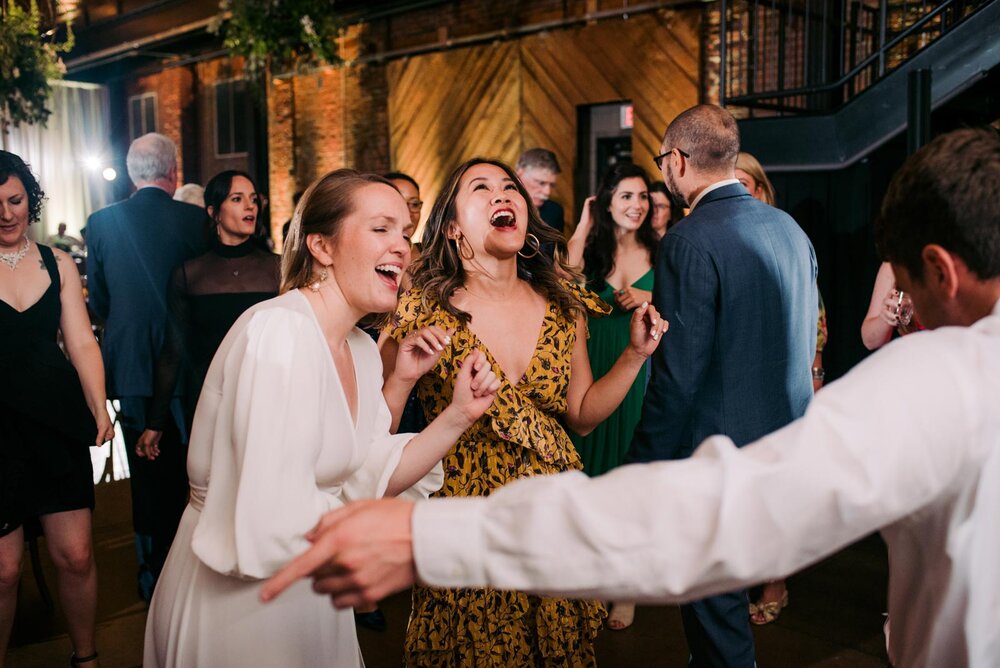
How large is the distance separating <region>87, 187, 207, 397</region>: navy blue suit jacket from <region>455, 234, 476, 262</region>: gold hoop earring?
66.8 inches

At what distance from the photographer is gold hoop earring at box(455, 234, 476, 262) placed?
98.7 inches

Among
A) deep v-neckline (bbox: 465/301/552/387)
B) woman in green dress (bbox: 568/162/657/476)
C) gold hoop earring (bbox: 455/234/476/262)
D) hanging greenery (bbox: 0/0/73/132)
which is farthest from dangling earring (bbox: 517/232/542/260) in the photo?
hanging greenery (bbox: 0/0/73/132)

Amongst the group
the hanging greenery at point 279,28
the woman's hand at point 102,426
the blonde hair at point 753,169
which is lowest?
the woman's hand at point 102,426

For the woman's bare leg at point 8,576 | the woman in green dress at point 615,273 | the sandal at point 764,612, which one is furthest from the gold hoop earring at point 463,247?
the sandal at point 764,612

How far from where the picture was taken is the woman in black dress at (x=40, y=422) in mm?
2557

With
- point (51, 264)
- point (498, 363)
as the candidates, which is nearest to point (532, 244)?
point (498, 363)

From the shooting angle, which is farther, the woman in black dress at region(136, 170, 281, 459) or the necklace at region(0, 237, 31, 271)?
the woman in black dress at region(136, 170, 281, 459)

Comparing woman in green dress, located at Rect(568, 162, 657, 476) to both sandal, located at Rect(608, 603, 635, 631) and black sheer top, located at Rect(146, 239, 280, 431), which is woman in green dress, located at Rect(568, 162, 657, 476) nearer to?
sandal, located at Rect(608, 603, 635, 631)

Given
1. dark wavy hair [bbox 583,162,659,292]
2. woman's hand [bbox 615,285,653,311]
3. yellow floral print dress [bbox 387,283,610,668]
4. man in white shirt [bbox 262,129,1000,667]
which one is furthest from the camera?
dark wavy hair [bbox 583,162,659,292]

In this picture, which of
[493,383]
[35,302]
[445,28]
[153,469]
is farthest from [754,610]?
[445,28]

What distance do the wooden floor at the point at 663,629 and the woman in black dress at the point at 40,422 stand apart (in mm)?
630

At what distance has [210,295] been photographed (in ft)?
11.2

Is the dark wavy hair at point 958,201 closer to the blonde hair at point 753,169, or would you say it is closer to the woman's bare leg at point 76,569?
the woman's bare leg at point 76,569

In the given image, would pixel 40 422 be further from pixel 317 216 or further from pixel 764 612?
pixel 764 612
